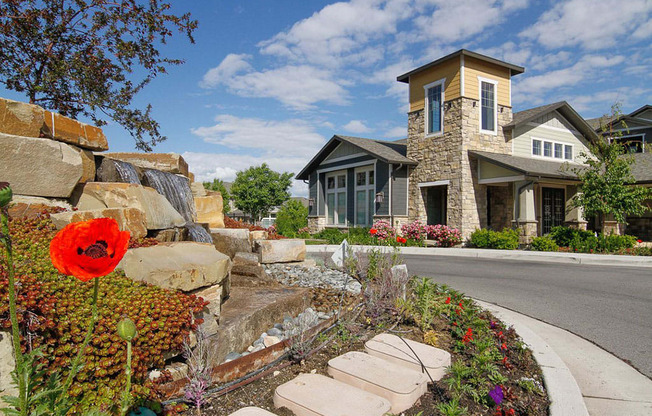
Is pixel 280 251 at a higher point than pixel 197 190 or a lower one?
lower

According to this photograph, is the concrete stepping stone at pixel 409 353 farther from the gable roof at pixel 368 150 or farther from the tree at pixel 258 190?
the tree at pixel 258 190

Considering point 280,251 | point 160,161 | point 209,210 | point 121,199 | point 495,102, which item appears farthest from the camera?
point 495,102

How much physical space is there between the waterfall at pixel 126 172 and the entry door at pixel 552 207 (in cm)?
1854

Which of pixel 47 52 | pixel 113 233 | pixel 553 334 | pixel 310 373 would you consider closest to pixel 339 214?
pixel 47 52

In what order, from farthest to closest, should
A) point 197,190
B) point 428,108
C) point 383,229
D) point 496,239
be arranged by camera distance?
point 428,108 < point 383,229 < point 496,239 < point 197,190

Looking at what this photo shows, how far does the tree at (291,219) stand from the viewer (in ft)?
70.7

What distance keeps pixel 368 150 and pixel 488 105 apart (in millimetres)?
5740

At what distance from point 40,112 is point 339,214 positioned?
18766 millimetres

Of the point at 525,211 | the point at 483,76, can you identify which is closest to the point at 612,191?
the point at 525,211

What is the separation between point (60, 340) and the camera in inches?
84.2

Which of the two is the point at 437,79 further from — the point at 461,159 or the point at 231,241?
the point at 231,241

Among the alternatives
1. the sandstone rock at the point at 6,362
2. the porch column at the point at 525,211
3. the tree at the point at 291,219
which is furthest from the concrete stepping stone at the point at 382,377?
the tree at the point at 291,219

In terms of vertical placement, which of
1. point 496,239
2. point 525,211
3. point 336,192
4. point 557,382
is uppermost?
point 336,192

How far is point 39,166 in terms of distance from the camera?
3.96 meters
